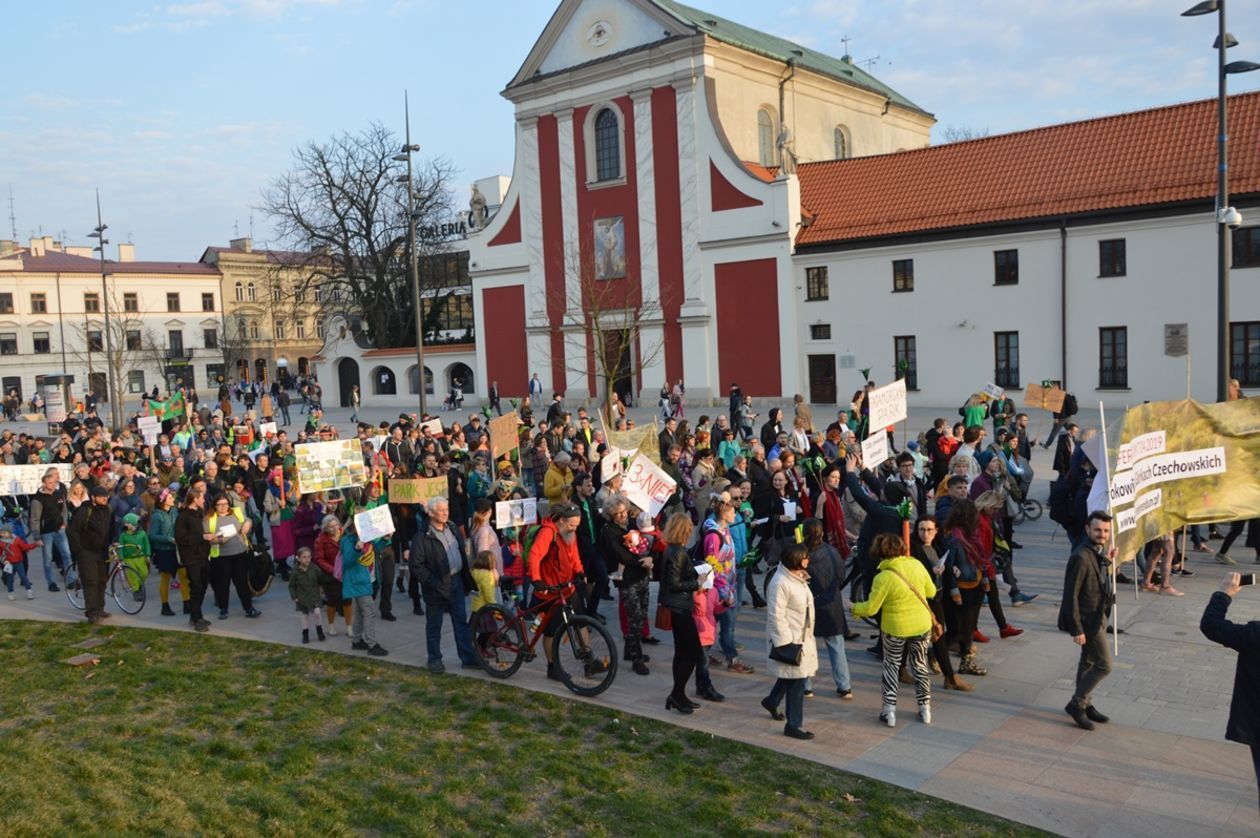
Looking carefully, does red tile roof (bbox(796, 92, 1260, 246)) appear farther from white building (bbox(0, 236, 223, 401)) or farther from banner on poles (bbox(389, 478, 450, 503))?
white building (bbox(0, 236, 223, 401))

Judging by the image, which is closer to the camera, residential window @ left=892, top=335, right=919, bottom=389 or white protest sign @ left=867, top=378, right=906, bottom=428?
white protest sign @ left=867, top=378, right=906, bottom=428

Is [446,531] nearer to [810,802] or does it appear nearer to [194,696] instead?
[194,696]

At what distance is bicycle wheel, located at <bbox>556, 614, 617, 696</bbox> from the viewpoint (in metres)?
9.62

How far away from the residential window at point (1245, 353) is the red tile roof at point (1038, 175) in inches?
152

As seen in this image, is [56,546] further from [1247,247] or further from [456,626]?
[1247,247]

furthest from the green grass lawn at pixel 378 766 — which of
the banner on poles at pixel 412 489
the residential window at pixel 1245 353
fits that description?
the residential window at pixel 1245 353

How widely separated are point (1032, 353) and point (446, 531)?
2767 cm

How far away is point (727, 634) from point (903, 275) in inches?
1128

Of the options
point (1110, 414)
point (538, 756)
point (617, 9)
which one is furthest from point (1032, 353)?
point (538, 756)

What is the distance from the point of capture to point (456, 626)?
10.9 m

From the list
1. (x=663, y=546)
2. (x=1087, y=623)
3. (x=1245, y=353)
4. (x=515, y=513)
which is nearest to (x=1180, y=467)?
(x=1087, y=623)

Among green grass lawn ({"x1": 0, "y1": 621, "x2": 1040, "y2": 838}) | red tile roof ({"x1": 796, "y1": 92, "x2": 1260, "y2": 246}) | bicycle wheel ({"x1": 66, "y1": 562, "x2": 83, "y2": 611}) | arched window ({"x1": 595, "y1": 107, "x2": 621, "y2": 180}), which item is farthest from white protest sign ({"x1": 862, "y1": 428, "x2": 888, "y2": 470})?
arched window ({"x1": 595, "y1": 107, "x2": 621, "y2": 180})

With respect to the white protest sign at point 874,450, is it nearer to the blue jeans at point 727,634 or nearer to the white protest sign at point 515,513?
the blue jeans at point 727,634

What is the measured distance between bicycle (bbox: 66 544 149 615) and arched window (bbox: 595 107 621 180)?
3168 cm
